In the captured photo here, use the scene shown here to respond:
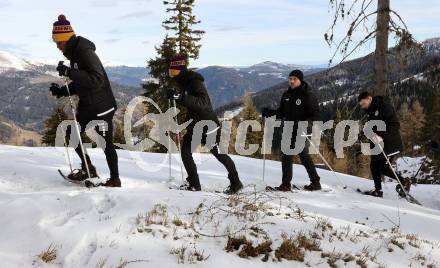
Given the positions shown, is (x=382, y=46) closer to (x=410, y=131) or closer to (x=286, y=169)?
(x=286, y=169)

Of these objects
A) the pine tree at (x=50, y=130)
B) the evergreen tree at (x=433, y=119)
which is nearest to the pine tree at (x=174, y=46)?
the pine tree at (x=50, y=130)

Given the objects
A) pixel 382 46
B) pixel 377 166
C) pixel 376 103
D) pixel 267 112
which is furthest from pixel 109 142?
pixel 382 46

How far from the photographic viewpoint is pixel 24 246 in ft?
14.4

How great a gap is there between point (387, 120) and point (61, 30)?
6.90m

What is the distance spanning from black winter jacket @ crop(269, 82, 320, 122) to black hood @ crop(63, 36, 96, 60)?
163 inches

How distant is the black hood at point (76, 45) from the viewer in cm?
656

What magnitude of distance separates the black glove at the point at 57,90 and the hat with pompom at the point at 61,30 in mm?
834

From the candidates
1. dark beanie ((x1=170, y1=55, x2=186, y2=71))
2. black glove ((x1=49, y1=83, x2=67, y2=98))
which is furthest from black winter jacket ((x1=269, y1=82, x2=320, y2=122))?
black glove ((x1=49, y1=83, x2=67, y2=98))

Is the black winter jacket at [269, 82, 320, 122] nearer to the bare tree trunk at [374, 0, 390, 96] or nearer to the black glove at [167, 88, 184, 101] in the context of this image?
the black glove at [167, 88, 184, 101]

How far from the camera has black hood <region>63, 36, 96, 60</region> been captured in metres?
6.56

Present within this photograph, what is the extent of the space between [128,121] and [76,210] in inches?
271

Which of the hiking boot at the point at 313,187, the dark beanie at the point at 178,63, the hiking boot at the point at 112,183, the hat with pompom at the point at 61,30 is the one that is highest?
the hat with pompom at the point at 61,30

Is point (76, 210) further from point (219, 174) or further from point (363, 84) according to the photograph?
point (363, 84)

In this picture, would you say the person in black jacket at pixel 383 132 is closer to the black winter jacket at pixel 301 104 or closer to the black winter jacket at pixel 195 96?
the black winter jacket at pixel 301 104
